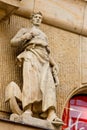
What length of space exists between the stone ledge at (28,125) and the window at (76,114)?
1.01m

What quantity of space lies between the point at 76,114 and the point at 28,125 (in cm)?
169

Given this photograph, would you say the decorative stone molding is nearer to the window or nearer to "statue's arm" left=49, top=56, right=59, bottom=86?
"statue's arm" left=49, top=56, right=59, bottom=86

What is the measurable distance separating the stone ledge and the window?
101cm

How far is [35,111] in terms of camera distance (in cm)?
953

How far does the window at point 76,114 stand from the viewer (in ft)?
34.3

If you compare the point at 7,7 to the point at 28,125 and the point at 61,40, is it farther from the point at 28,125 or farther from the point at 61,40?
the point at 28,125

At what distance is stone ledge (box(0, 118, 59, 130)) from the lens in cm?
892

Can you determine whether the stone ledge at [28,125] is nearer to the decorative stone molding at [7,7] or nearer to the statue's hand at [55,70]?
the statue's hand at [55,70]

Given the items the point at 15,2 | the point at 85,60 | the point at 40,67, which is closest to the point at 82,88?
the point at 85,60

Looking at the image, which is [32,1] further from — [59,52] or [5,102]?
[5,102]

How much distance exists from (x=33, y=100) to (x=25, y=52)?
0.76 meters

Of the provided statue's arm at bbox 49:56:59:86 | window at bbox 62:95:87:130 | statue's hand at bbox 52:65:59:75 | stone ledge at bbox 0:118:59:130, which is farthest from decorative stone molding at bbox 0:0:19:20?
window at bbox 62:95:87:130

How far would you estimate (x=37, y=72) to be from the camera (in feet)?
31.4

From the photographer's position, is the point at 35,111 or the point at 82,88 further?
the point at 82,88
